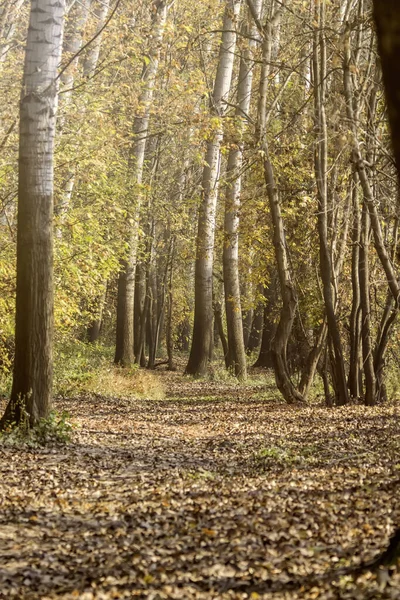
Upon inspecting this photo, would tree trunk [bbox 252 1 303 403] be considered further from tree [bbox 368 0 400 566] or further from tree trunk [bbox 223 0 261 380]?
tree [bbox 368 0 400 566]

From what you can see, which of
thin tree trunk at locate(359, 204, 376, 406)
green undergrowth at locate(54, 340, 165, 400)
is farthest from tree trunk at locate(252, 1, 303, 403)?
green undergrowth at locate(54, 340, 165, 400)

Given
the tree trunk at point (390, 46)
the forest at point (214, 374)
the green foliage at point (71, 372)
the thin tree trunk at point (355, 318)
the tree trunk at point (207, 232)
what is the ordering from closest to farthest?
the tree trunk at point (390, 46)
the forest at point (214, 374)
the thin tree trunk at point (355, 318)
the green foliage at point (71, 372)
the tree trunk at point (207, 232)

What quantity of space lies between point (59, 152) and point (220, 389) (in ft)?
23.3

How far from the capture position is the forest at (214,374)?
5469 mm

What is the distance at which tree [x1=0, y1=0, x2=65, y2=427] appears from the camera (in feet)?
33.0

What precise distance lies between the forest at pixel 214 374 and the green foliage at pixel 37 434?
0.08 ft

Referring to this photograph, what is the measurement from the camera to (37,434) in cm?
1025

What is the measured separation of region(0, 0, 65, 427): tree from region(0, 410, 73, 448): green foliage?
115 mm

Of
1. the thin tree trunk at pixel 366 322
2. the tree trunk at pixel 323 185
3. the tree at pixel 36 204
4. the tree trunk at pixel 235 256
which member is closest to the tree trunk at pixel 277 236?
the tree trunk at pixel 323 185

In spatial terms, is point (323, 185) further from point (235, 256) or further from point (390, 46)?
point (390, 46)

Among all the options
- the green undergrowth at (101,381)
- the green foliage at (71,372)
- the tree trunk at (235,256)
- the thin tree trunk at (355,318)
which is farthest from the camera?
the tree trunk at (235,256)

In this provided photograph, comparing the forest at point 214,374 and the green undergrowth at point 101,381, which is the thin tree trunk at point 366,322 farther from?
the green undergrowth at point 101,381

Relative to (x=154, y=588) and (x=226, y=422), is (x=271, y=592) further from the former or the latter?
(x=226, y=422)

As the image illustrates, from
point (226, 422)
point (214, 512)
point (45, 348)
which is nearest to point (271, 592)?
point (214, 512)
